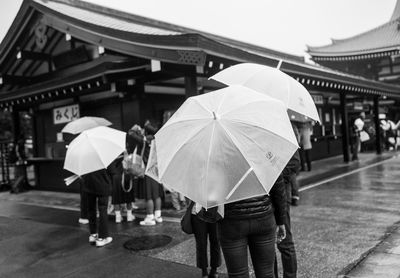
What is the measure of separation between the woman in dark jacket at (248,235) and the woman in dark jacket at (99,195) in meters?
3.06

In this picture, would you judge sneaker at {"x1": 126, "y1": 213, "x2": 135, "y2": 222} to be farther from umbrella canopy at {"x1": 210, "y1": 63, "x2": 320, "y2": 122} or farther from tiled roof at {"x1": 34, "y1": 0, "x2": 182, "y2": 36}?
umbrella canopy at {"x1": 210, "y1": 63, "x2": 320, "y2": 122}

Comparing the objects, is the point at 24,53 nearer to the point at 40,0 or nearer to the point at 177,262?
the point at 40,0

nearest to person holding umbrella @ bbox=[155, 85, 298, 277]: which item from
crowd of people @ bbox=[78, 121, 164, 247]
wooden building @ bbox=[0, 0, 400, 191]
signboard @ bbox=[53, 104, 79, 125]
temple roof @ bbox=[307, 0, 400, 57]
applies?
crowd of people @ bbox=[78, 121, 164, 247]

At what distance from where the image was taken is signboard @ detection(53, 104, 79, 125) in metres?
10.2

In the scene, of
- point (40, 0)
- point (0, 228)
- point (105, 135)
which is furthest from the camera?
point (40, 0)

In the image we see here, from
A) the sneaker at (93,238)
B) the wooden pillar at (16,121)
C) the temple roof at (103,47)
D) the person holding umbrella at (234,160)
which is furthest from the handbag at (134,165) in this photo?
the wooden pillar at (16,121)

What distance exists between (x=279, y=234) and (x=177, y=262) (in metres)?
1.89

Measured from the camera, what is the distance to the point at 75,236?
6039mm

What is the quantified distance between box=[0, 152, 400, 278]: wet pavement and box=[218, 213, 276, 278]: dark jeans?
1426 mm

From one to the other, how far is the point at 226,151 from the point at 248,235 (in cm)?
73

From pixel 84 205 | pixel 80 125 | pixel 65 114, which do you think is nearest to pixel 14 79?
pixel 65 114

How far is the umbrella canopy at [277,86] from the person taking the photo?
2953 mm

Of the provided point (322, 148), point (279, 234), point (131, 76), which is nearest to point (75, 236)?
point (131, 76)

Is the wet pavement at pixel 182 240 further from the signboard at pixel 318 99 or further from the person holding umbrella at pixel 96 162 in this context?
the signboard at pixel 318 99
